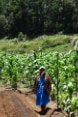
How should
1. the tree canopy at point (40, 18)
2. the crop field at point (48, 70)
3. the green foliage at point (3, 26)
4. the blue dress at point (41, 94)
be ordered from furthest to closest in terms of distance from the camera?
the green foliage at point (3, 26), the tree canopy at point (40, 18), the crop field at point (48, 70), the blue dress at point (41, 94)

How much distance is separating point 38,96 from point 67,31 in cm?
4891

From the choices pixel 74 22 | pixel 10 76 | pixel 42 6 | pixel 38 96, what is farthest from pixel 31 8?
pixel 38 96

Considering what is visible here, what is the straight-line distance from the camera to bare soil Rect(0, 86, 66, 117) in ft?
36.5

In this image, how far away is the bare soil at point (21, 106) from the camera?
11.1 metres

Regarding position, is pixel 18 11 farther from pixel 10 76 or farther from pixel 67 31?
pixel 10 76

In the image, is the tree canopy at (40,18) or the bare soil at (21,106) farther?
the tree canopy at (40,18)

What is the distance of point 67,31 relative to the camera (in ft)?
197

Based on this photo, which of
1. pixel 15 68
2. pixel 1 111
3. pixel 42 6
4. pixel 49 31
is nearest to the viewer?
pixel 1 111

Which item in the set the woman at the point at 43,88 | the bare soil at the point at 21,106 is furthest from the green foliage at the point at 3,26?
the woman at the point at 43,88

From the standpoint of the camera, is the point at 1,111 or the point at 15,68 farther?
the point at 15,68

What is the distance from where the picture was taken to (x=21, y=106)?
1207 cm

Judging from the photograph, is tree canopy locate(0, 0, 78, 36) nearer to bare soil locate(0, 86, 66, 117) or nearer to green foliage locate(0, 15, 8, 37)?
green foliage locate(0, 15, 8, 37)

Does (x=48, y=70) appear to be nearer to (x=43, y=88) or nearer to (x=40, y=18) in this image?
(x=43, y=88)

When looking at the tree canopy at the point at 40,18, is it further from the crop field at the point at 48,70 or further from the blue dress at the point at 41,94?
the blue dress at the point at 41,94
